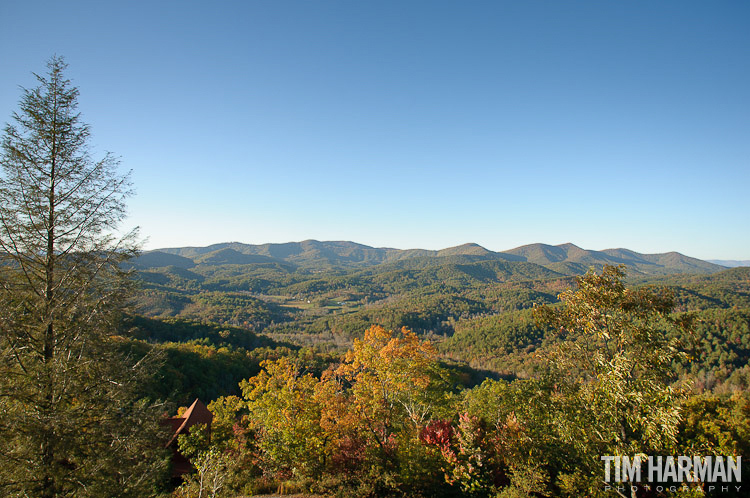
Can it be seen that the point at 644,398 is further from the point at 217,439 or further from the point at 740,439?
the point at 217,439

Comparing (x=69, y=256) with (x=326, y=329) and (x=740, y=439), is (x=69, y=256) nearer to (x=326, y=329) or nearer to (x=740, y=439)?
(x=740, y=439)

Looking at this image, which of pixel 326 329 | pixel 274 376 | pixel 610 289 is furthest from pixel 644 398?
pixel 326 329

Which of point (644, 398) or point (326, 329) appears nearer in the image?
point (644, 398)

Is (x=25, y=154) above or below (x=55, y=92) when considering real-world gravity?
below

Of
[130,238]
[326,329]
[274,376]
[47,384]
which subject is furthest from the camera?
[326,329]

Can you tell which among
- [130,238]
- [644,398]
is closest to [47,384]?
[130,238]

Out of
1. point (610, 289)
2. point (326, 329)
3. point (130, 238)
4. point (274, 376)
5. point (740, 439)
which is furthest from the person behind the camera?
point (326, 329)

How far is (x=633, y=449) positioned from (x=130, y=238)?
1787 cm

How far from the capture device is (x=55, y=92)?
→ 9.66 meters

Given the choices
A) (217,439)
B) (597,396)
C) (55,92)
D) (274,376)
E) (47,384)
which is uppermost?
(55,92)

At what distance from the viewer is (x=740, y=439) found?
62.2 feet

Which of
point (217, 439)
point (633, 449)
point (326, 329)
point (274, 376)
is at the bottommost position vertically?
point (326, 329)

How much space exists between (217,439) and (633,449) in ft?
72.5

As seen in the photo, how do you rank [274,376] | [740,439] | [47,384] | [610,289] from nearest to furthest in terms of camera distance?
1. [47,384]
2. [610,289]
3. [274,376]
4. [740,439]
